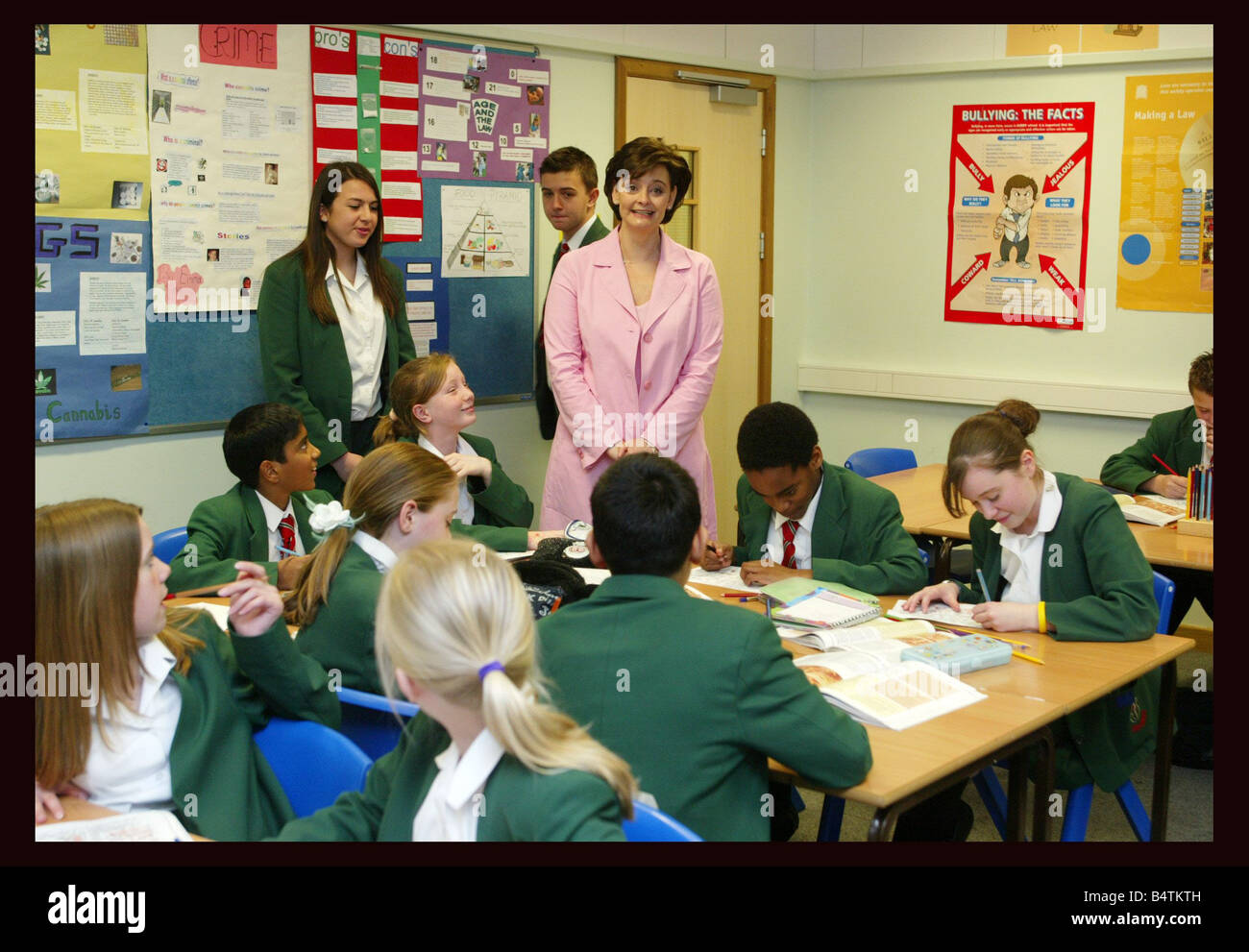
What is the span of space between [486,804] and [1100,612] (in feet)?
5.74

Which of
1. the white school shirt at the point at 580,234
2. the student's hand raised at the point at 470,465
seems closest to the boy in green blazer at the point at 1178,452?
the white school shirt at the point at 580,234

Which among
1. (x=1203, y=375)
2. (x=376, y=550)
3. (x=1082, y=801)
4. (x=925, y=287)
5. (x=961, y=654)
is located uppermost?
(x=925, y=287)

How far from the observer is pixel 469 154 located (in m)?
5.08

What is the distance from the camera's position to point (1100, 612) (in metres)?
2.81

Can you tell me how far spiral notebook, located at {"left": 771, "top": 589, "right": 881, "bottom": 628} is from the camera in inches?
113

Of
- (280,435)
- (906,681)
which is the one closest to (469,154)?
(280,435)

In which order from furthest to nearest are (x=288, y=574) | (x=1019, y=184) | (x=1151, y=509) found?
(x=1019, y=184)
(x=1151, y=509)
(x=288, y=574)

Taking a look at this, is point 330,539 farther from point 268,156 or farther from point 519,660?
point 268,156

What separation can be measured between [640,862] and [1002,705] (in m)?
1.02

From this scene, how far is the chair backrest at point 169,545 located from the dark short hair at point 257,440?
0.22 m

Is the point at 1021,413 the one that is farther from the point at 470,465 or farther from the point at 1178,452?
the point at 470,465

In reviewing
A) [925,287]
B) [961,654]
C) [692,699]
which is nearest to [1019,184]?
[925,287]

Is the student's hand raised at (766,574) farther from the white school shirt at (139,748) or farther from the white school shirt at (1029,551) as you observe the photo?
the white school shirt at (139,748)

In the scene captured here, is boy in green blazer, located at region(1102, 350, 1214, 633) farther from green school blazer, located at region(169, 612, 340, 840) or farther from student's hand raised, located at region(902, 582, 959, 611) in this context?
green school blazer, located at region(169, 612, 340, 840)
